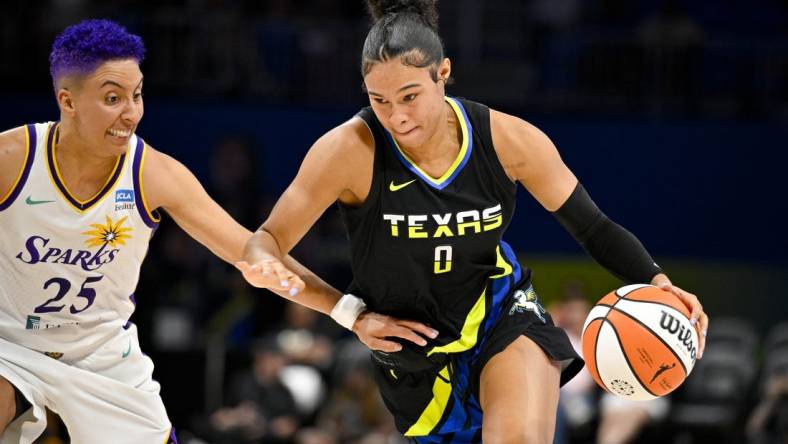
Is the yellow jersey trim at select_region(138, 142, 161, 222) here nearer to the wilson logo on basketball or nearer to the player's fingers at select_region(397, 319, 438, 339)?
the player's fingers at select_region(397, 319, 438, 339)

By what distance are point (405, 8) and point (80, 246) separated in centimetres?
158

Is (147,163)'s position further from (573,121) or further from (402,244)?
(573,121)

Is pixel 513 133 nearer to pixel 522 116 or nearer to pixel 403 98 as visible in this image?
pixel 403 98

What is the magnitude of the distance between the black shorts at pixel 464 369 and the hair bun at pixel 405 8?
1.11 m

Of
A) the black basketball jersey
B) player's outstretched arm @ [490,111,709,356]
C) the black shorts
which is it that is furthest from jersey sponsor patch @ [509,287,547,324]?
player's outstretched arm @ [490,111,709,356]

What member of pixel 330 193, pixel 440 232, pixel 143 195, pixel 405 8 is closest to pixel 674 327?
pixel 440 232

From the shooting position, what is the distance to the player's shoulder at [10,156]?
4348mm

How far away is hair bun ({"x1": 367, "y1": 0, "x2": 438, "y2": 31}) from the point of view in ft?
15.2

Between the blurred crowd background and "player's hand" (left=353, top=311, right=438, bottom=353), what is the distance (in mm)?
5769

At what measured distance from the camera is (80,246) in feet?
14.6

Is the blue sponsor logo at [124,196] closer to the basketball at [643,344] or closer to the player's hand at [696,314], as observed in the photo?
the basketball at [643,344]

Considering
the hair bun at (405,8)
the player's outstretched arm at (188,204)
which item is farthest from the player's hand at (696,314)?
the player's outstretched arm at (188,204)

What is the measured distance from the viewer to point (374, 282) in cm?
470

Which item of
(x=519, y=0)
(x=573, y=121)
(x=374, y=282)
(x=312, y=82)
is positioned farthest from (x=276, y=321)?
(x=374, y=282)
